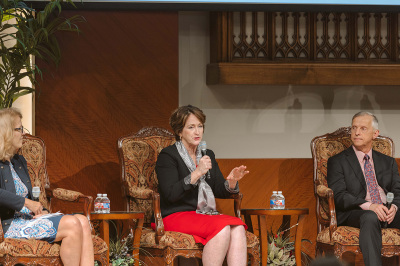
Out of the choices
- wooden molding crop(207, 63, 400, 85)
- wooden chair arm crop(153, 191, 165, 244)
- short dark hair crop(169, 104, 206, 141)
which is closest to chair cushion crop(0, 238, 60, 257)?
wooden chair arm crop(153, 191, 165, 244)

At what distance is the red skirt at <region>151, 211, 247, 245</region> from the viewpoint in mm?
3887

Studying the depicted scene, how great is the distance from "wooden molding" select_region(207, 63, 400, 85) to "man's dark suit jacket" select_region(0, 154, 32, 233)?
1.85 metres

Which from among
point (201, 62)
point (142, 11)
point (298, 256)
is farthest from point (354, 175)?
point (142, 11)

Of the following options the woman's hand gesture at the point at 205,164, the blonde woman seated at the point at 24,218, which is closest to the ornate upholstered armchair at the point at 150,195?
the woman's hand gesture at the point at 205,164

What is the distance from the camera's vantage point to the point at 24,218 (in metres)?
3.77

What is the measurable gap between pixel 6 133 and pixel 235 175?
1.43 m

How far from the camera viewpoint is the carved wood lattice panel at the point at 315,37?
5309 millimetres

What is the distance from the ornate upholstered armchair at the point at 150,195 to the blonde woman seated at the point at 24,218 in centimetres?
52

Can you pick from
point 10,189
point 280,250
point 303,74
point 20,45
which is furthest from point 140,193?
point 303,74

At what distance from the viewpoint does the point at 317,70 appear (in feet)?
17.2

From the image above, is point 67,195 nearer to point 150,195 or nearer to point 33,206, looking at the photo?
point 33,206

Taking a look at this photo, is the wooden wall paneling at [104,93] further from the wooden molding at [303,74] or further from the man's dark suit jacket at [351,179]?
the man's dark suit jacket at [351,179]

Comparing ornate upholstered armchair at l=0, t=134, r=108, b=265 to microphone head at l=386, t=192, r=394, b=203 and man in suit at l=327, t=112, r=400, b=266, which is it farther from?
microphone head at l=386, t=192, r=394, b=203

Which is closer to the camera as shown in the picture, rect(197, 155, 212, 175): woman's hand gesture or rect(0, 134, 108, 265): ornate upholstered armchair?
rect(0, 134, 108, 265): ornate upholstered armchair
